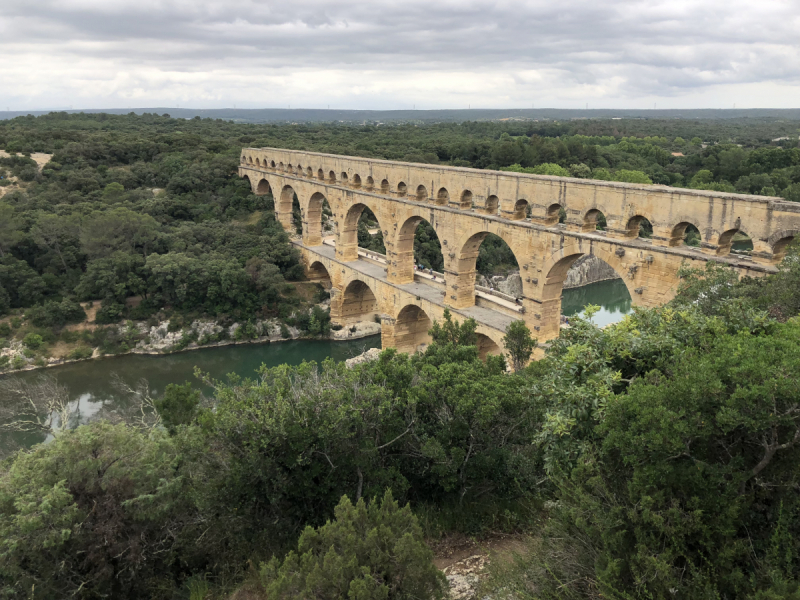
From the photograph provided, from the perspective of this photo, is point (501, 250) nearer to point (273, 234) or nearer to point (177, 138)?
point (273, 234)

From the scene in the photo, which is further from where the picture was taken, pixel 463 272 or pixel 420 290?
pixel 420 290

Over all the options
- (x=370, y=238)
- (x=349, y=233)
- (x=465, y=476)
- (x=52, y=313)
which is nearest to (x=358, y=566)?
(x=465, y=476)

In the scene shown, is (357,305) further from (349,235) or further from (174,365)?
(174,365)

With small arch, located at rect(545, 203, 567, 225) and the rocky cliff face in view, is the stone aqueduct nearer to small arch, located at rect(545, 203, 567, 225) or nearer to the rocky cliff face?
small arch, located at rect(545, 203, 567, 225)

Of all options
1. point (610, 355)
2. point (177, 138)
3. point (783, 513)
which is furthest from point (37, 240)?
point (783, 513)

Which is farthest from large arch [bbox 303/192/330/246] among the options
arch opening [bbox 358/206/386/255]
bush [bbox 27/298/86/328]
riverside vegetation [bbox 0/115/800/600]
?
riverside vegetation [bbox 0/115/800/600]

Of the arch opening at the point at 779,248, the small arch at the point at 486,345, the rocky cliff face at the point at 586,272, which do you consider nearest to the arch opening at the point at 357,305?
the small arch at the point at 486,345

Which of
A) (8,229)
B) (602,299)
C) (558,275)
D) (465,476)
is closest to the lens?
(465,476)

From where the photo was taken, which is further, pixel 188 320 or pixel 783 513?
pixel 188 320
